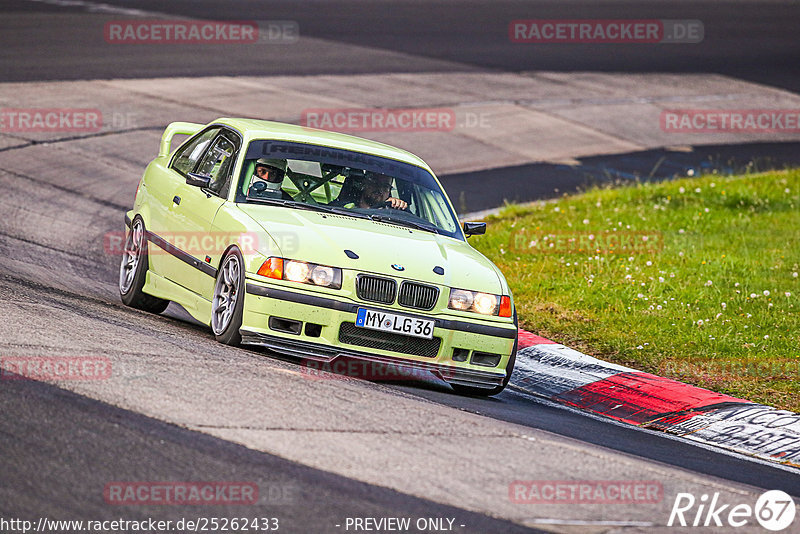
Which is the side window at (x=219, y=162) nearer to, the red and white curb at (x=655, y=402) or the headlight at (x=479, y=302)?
the headlight at (x=479, y=302)

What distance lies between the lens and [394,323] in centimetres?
787

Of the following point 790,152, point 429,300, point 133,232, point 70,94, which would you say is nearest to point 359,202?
point 429,300

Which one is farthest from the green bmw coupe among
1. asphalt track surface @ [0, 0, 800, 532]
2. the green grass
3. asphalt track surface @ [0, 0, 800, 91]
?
asphalt track surface @ [0, 0, 800, 91]

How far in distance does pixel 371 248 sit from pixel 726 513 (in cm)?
317

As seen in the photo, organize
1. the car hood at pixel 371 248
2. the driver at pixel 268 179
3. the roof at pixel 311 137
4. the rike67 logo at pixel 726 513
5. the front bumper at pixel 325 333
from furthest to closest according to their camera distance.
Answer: the roof at pixel 311 137 < the driver at pixel 268 179 < the car hood at pixel 371 248 < the front bumper at pixel 325 333 < the rike67 logo at pixel 726 513

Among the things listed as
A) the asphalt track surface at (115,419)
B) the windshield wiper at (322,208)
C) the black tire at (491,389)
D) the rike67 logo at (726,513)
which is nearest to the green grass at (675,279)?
the asphalt track surface at (115,419)

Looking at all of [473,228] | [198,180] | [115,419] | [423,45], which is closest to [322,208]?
[198,180]

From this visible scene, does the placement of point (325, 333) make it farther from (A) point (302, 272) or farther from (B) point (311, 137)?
(B) point (311, 137)

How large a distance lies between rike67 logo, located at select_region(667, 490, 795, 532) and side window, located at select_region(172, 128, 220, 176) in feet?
17.6

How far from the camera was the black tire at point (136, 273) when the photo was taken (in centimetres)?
973

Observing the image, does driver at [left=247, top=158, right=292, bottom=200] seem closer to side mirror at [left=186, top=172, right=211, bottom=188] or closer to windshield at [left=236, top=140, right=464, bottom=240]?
windshield at [left=236, top=140, right=464, bottom=240]

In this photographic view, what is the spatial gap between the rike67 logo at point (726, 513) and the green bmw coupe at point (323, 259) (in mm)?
2451

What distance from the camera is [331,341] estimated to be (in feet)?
25.7

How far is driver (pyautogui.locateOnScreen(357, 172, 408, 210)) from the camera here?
9.11m
